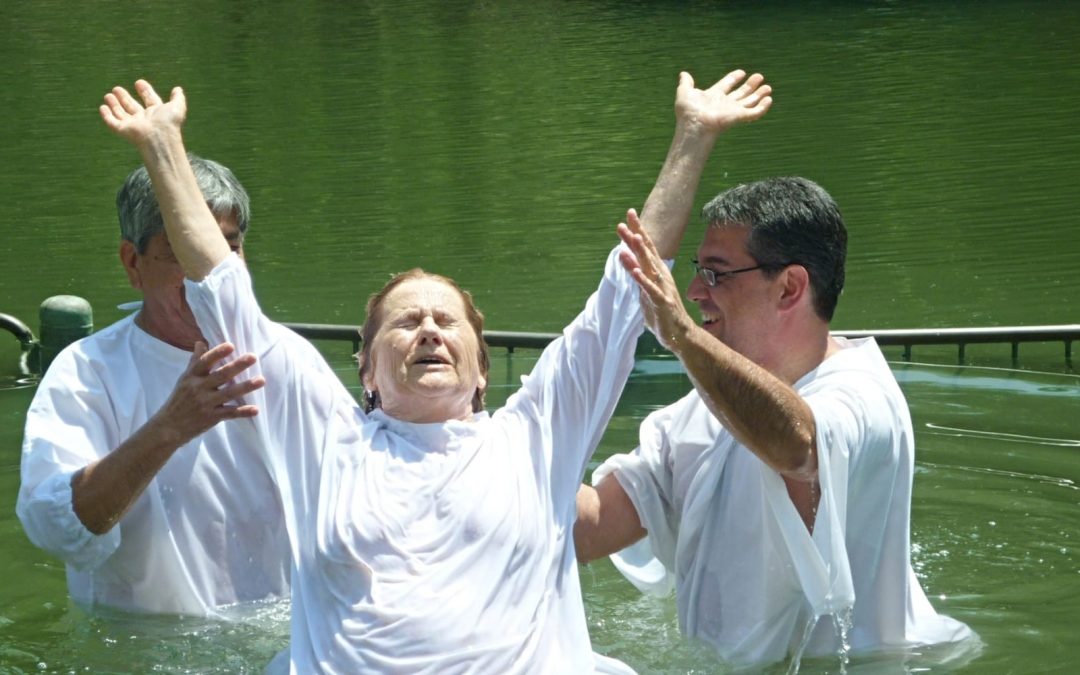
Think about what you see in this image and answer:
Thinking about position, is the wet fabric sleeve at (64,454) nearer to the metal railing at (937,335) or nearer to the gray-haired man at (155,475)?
the gray-haired man at (155,475)

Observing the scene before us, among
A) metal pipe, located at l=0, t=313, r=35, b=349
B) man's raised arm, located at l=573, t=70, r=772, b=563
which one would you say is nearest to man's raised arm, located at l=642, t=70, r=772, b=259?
man's raised arm, located at l=573, t=70, r=772, b=563

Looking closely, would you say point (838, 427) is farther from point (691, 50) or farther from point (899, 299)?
point (691, 50)

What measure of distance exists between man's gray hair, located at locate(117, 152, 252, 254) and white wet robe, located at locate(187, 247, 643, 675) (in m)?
0.58

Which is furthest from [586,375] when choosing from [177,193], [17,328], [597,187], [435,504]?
[597,187]

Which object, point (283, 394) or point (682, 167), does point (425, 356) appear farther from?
point (682, 167)

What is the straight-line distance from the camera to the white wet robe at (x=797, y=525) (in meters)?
4.66

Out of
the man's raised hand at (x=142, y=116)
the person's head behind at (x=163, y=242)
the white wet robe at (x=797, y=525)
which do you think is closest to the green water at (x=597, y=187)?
the white wet robe at (x=797, y=525)

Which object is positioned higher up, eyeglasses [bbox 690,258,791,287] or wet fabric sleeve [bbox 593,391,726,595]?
eyeglasses [bbox 690,258,791,287]

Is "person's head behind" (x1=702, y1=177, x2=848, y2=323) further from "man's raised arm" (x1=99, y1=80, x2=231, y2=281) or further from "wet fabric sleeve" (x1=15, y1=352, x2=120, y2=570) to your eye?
"wet fabric sleeve" (x1=15, y1=352, x2=120, y2=570)

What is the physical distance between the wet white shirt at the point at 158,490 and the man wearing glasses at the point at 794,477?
4.07ft

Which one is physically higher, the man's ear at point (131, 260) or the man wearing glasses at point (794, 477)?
the man's ear at point (131, 260)

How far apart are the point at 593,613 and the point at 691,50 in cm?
2140

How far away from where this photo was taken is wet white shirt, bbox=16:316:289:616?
16.1ft

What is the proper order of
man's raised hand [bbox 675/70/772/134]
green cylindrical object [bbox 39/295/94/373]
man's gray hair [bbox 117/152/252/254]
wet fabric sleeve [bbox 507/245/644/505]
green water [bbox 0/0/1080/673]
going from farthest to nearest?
green cylindrical object [bbox 39/295/94/373], green water [bbox 0/0/1080/673], man's gray hair [bbox 117/152/252/254], man's raised hand [bbox 675/70/772/134], wet fabric sleeve [bbox 507/245/644/505]
